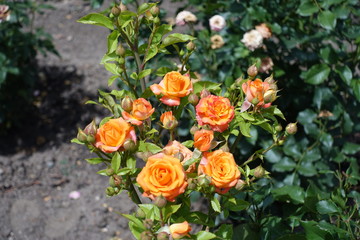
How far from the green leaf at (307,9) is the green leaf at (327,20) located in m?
0.03

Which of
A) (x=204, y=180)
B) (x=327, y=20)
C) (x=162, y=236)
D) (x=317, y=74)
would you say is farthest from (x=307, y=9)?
(x=162, y=236)

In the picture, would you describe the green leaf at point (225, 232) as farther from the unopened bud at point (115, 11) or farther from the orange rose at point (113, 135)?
the unopened bud at point (115, 11)

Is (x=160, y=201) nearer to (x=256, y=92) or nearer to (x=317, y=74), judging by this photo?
(x=256, y=92)

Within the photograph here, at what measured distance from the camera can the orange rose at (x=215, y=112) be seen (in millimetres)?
1081

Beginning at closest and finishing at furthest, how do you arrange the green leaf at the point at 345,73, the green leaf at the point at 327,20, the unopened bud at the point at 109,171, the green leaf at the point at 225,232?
the unopened bud at the point at 109,171 → the green leaf at the point at 225,232 → the green leaf at the point at 327,20 → the green leaf at the point at 345,73

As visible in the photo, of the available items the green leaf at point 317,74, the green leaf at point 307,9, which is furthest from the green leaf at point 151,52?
the green leaf at point 317,74

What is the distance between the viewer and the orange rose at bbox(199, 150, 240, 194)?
1.04 meters

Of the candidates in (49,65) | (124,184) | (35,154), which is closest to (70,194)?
(35,154)

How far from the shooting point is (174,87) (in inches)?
44.6

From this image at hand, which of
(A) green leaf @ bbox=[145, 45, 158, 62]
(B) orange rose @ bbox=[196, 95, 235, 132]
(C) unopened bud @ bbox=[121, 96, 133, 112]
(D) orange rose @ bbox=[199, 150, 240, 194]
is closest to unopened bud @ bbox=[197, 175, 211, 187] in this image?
(D) orange rose @ bbox=[199, 150, 240, 194]

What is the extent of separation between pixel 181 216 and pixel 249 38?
984 mm

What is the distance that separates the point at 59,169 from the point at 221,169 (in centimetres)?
184

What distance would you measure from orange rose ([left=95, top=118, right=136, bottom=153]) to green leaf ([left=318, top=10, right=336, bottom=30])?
3.60ft

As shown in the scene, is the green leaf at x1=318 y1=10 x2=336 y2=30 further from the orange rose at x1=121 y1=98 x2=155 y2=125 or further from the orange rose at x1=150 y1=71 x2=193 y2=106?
the orange rose at x1=121 y1=98 x2=155 y2=125
